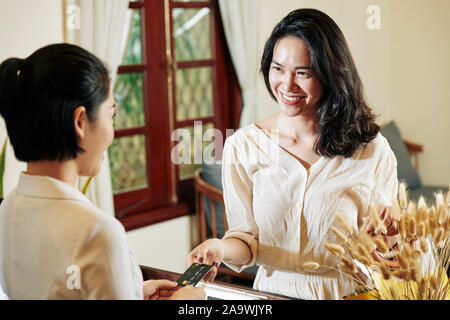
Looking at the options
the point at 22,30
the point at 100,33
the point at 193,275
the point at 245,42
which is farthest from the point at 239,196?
the point at 245,42

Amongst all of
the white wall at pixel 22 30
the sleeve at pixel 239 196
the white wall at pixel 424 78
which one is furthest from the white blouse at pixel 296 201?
the white wall at pixel 424 78

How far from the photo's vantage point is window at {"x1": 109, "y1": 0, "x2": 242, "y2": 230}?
111 inches

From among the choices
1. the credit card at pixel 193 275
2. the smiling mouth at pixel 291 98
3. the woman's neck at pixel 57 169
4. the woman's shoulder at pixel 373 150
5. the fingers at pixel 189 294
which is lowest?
the credit card at pixel 193 275

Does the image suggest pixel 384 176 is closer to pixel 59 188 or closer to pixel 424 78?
pixel 59 188

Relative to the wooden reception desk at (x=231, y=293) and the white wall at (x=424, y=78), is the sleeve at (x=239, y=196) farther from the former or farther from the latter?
the white wall at (x=424, y=78)

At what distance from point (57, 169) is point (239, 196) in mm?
654

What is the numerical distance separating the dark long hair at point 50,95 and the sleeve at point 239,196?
65 centimetres

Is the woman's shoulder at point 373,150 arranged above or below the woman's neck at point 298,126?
below

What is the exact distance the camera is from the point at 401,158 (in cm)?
391

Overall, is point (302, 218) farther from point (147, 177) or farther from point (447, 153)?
point (447, 153)

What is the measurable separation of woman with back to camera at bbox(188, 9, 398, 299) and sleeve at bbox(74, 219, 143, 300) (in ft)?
1.83

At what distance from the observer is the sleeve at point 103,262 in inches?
28.1

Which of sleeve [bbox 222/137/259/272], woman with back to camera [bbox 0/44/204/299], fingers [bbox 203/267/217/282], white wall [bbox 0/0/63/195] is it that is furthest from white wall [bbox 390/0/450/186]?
woman with back to camera [bbox 0/44/204/299]

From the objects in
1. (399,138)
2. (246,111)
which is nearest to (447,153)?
(399,138)
